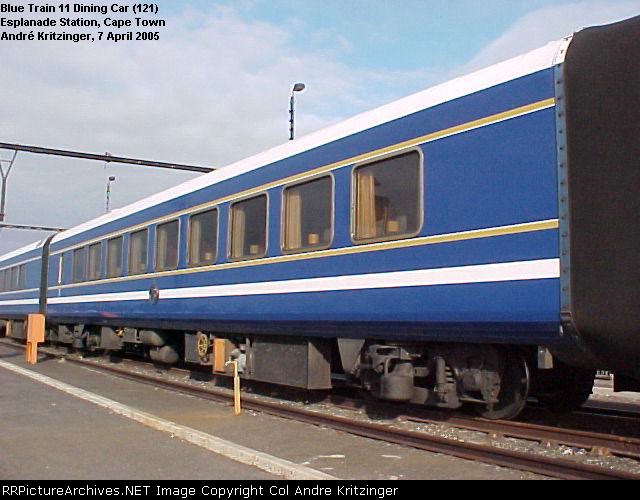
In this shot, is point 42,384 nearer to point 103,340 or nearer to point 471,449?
point 103,340

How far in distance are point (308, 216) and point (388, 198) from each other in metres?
1.38

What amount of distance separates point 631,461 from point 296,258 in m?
4.18

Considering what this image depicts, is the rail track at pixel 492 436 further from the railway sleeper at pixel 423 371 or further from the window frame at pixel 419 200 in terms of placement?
the window frame at pixel 419 200

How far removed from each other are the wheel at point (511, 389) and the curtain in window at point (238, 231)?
398 centimetres

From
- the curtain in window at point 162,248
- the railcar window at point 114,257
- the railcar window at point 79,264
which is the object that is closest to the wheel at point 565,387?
the curtain in window at point 162,248

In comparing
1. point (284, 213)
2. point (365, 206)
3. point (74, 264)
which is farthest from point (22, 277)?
point (365, 206)

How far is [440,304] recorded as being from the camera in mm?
6586

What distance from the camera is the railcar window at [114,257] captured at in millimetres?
14359

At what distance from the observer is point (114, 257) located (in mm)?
14719

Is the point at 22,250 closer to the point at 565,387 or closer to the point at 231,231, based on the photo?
the point at 231,231

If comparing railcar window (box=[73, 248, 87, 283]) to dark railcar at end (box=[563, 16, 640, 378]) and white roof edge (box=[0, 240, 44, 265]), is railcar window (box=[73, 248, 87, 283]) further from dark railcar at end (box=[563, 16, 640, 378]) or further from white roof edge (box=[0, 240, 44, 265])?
dark railcar at end (box=[563, 16, 640, 378])

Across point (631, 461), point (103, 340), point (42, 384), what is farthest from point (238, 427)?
point (103, 340)
